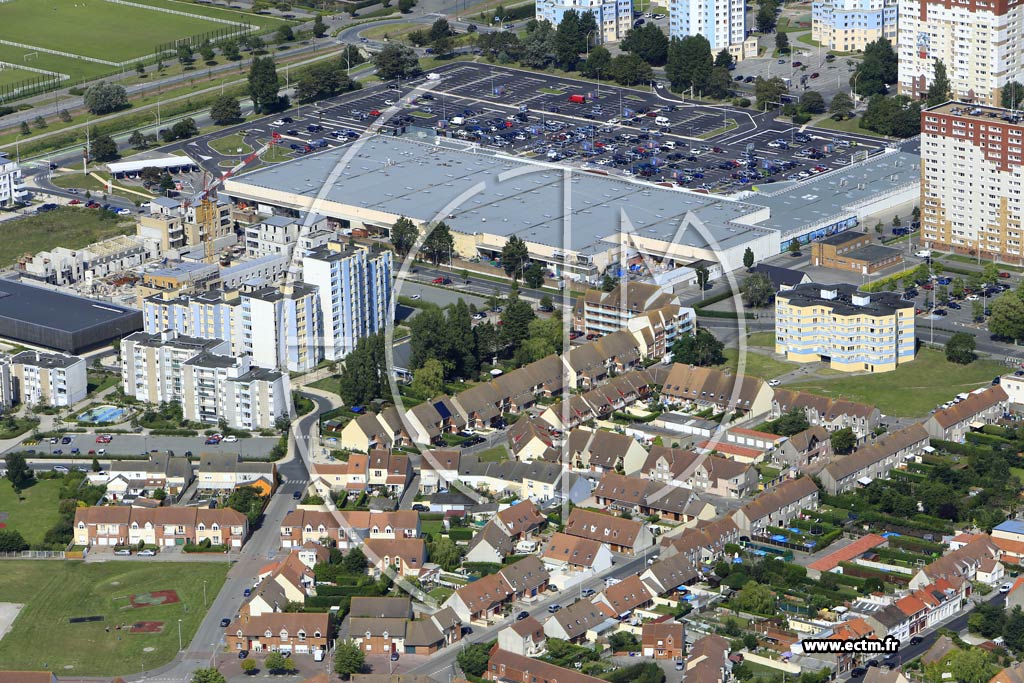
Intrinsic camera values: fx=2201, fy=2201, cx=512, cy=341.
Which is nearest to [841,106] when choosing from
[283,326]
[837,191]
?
[837,191]

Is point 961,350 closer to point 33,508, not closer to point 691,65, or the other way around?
point 33,508

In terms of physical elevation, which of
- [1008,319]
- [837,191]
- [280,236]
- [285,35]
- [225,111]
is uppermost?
[285,35]

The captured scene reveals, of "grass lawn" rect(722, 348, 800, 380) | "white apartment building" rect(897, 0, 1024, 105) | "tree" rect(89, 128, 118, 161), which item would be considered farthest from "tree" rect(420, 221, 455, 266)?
"white apartment building" rect(897, 0, 1024, 105)

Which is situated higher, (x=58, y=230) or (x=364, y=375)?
(x=58, y=230)

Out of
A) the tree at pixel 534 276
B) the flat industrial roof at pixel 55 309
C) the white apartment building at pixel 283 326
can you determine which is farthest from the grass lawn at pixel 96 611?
the tree at pixel 534 276

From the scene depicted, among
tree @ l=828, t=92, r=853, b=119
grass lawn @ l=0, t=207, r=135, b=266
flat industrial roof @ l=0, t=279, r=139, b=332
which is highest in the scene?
tree @ l=828, t=92, r=853, b=119

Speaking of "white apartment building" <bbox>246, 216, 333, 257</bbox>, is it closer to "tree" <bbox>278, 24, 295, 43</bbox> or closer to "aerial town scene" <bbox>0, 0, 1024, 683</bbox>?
"aerial town scene" <bbox>0, 0, 1024, 683</bbox>

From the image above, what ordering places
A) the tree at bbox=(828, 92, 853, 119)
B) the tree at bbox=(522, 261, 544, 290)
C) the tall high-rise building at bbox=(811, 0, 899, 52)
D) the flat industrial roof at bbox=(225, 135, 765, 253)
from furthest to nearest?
the tall high-rise building at bbox=(811, 0, 899, 52) → the tree at bbox=(828, 92, 853, 119) → the flat industrial roof at bbox=(225, 135, 765, 253) → the tree at bbox=(522, 261, 544, 290)

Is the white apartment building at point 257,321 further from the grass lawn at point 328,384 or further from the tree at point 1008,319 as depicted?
the tree at point 1008,319
